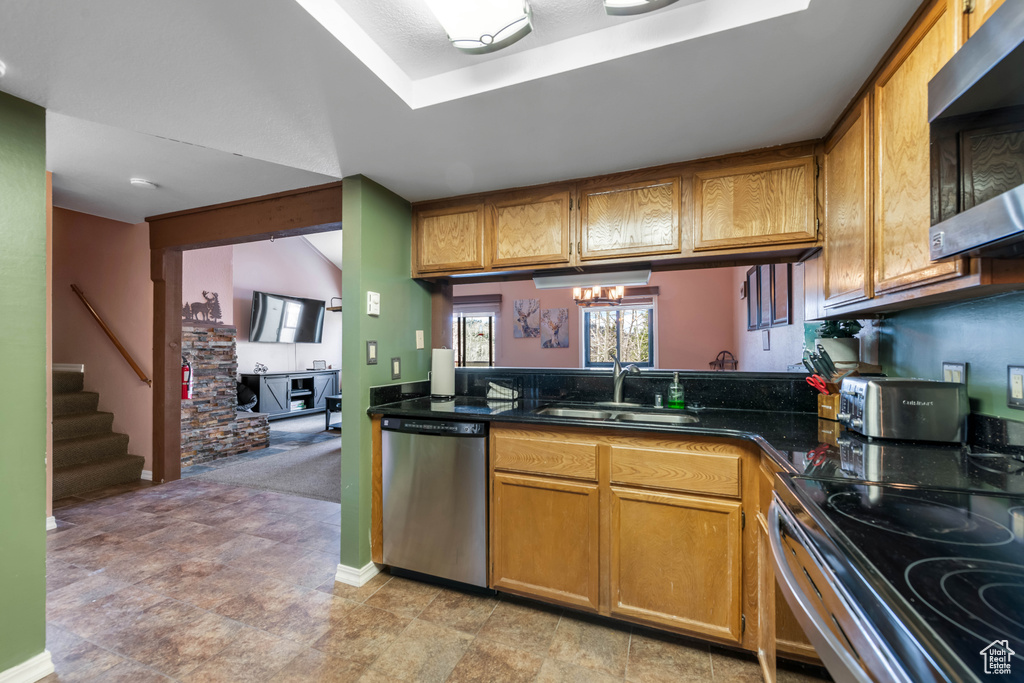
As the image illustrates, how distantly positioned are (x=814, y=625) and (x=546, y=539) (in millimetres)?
1200

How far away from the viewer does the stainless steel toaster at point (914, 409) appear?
4.29ft

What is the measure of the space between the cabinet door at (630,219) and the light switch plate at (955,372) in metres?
1.05

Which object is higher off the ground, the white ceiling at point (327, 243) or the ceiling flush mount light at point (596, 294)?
the white ceiling at point (327, 243)

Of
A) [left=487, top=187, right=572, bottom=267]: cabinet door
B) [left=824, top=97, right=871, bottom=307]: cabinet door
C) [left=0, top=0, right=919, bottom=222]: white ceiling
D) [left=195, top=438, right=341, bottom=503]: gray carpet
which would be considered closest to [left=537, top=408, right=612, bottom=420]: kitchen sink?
[left=487, top=187, right=572, bottom=267]: cabinet door

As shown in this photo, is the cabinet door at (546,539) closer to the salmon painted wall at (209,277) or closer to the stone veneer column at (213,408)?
the stone veneer column at (213,408)

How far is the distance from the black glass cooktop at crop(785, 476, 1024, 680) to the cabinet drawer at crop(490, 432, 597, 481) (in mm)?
854

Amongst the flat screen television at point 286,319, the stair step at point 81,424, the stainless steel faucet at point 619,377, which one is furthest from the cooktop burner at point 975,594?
the flat screen television at point 286,319

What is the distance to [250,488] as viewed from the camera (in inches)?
142

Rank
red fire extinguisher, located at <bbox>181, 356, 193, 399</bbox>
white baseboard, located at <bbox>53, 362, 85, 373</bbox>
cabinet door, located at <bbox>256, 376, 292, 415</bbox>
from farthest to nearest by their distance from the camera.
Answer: cabinet door, located at <bbox>256, 376, 292, 415</bbox> → red fire extinguisher, located at <bbox>181, 356, 193, 399</bbox> → white baseboard, located at <bbox>53, 362, 85, 373</bbox>

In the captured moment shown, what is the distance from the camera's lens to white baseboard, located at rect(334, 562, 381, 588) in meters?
2.15

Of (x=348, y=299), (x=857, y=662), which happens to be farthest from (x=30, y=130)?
(x=857, y=662)

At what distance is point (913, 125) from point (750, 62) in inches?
19.2

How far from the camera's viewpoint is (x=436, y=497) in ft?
6.78

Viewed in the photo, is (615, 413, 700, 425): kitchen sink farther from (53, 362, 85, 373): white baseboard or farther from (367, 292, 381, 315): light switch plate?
(53, 362, 85, 373): white baseboard
